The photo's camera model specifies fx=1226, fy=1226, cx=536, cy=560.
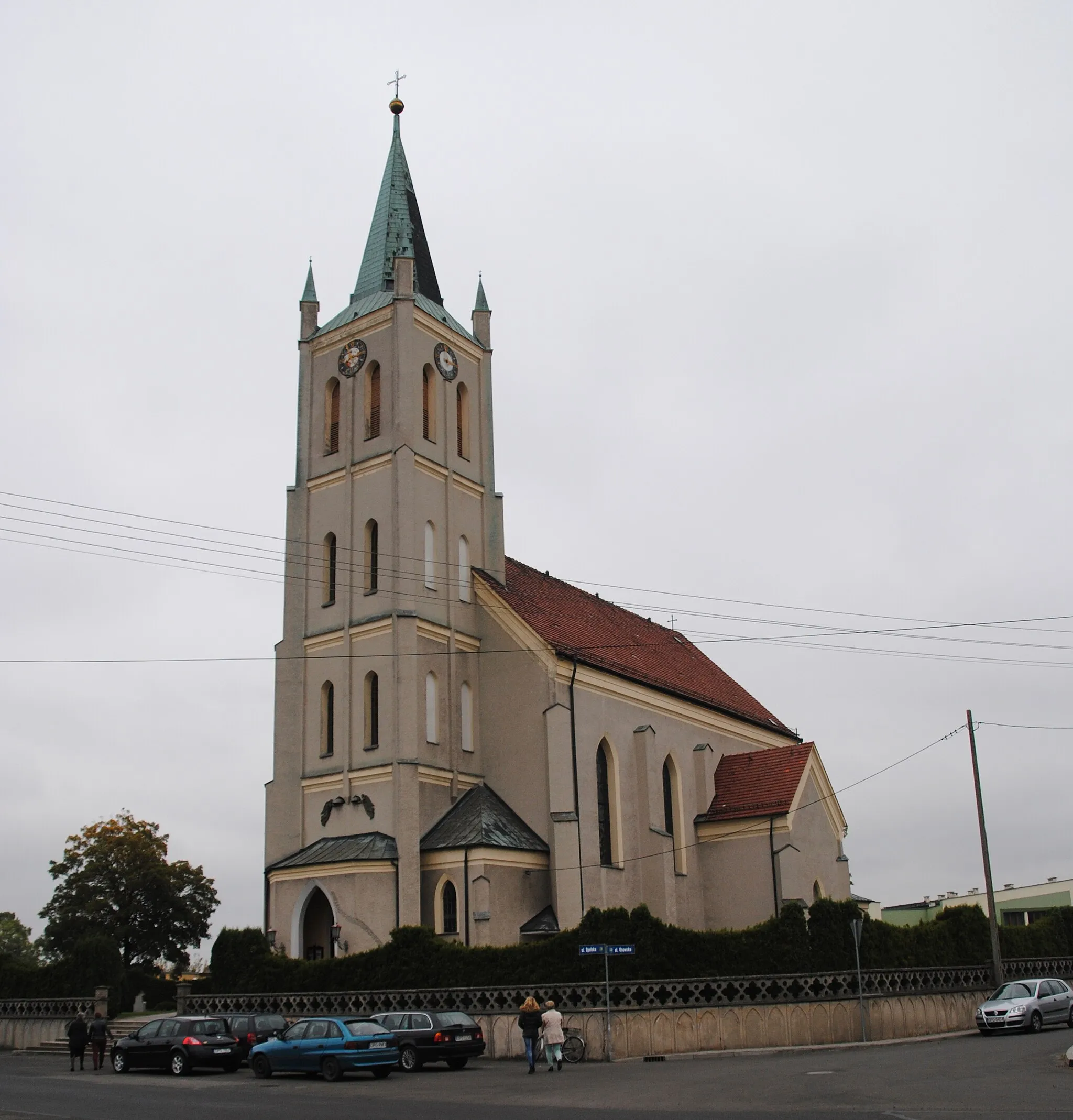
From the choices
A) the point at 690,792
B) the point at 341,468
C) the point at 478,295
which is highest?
the point at 478,295

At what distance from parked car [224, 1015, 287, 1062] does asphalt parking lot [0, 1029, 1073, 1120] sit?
3.18 ft

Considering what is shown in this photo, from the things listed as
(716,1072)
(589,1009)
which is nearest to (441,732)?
(589,1009)

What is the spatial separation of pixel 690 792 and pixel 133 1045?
21.0 meters

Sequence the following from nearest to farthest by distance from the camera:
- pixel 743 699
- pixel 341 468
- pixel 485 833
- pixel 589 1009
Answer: pixel 589 1009 < pixel 485 833 < pixel 341 468 < pixel 743 699

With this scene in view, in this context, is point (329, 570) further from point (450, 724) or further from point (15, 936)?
point (15, 936)

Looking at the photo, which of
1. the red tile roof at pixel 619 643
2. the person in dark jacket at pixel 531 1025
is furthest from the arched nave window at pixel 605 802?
the person in dark jacket at pixel 531 1025

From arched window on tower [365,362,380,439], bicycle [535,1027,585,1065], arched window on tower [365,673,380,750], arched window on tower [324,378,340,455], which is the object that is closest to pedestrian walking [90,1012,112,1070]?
bicycle [535,1027,585,1065]

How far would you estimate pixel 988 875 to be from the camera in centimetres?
3622

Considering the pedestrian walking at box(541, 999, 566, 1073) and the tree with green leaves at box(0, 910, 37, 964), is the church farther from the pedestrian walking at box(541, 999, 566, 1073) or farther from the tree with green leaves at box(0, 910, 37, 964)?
the tree with green leaves at box(0, 910, 37, 964)

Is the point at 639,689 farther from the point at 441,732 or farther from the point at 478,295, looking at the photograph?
the point at 478,295

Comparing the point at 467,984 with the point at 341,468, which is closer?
the point at 467,984

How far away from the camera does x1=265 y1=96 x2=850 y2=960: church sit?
34.4 m

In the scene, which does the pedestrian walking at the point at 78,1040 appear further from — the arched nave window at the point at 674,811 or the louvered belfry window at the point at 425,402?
the louvered belfry window at the point at 425,402

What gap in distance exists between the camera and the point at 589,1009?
27.0 m
